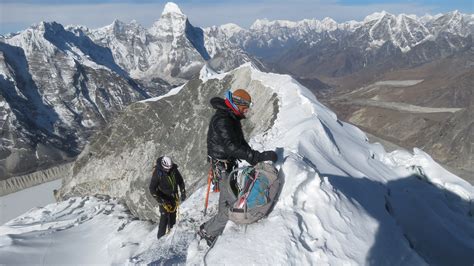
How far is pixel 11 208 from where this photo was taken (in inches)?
4961

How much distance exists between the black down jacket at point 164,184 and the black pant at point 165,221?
15.4 inches

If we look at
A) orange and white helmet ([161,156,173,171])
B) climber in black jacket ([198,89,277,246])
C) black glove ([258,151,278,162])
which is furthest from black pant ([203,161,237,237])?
orange and white helmet ([161,156,173,171])

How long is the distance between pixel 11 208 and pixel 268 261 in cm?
13391

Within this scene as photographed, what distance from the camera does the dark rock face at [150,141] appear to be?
93.9ft

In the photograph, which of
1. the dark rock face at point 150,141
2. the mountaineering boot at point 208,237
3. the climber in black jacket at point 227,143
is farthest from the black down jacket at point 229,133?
the dark rock face at point 150,141

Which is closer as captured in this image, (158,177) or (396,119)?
(158,177)

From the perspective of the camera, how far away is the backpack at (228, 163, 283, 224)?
1024 cm

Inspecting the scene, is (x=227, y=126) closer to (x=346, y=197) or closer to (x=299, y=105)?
(x=346, y=197)

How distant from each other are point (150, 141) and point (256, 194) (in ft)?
76.9

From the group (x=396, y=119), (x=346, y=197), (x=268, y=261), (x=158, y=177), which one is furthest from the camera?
(x=396, y=119)

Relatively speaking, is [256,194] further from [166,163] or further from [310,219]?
[166,163]

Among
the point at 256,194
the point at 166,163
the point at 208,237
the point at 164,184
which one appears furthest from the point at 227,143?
the point at 164,184

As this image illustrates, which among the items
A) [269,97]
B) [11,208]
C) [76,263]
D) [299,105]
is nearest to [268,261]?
[76,263]

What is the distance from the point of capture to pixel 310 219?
10250mm
